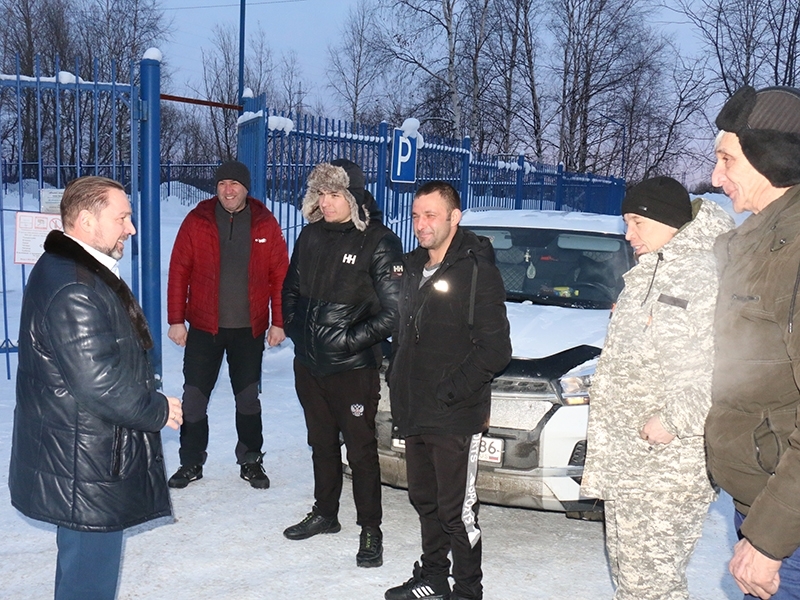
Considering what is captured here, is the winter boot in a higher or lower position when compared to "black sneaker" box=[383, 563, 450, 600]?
higher

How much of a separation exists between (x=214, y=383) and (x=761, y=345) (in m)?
3.72

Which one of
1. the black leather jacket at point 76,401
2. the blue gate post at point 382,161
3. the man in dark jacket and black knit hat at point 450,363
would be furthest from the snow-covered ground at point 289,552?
the blue gate post at point 382,161

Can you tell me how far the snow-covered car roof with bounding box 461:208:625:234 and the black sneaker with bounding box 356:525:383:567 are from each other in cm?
258

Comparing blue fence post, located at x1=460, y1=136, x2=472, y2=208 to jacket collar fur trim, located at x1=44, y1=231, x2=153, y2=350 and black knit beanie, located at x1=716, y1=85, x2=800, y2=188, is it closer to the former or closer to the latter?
jacket collar fur trim, located at x1=44, y1=231, x2=153, y2=350

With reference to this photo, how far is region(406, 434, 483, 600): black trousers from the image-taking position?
3.34m

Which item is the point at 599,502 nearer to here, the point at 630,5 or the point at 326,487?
the point at 326,487

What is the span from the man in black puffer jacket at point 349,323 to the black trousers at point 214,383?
3.22 ft

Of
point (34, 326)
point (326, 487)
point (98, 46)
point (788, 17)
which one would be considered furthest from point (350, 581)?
point (98, 46)

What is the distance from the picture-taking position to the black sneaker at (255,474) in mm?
4840

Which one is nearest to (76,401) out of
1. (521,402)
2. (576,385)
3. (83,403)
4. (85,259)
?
(83,403)

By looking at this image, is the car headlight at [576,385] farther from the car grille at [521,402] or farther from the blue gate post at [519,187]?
the blue gate post at [519,187]

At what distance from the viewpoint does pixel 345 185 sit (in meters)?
3.96

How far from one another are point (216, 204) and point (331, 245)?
1317 millimetres

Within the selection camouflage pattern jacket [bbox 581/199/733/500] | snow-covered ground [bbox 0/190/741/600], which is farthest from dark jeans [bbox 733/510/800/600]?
snow-covered ground [bbox 0/190/741/600]
